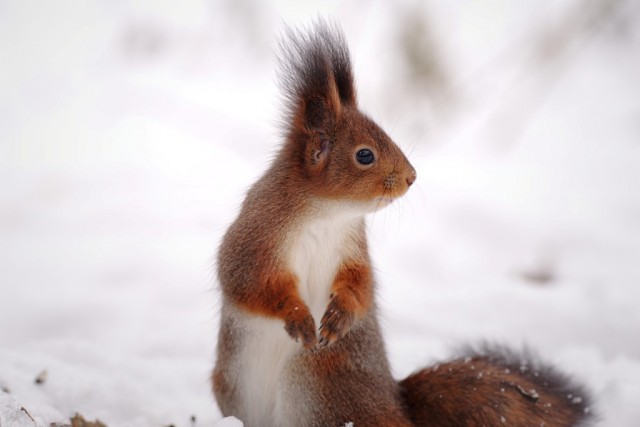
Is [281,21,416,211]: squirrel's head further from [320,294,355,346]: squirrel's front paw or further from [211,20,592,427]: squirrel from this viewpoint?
[320,294,355,346]: squirrel's front paw

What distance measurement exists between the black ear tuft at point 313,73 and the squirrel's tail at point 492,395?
0.70 metres

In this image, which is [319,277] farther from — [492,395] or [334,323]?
[492,395]

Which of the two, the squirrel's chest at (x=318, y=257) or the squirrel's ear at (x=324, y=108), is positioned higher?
the squirrel's ear at (x=324, y=108)

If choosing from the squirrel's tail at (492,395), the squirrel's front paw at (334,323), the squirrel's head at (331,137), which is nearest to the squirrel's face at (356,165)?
the squirrel's head at (331,137)

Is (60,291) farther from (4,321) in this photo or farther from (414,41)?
(414,41)

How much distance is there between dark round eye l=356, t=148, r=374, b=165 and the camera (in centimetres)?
165

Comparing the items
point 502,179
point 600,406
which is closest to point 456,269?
point 502,179

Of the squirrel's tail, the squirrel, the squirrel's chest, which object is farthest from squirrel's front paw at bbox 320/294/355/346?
the squirrel's tail

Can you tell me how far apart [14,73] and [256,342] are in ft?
12.3

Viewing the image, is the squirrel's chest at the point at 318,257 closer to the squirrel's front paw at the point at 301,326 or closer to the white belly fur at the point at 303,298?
the white belly fur at the point at 303,298

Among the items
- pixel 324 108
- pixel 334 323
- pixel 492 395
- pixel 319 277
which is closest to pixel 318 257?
pixel 319 277

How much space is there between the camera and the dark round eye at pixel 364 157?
1.65 metres

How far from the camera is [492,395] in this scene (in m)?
1.76

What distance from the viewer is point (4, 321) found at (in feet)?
8.89
